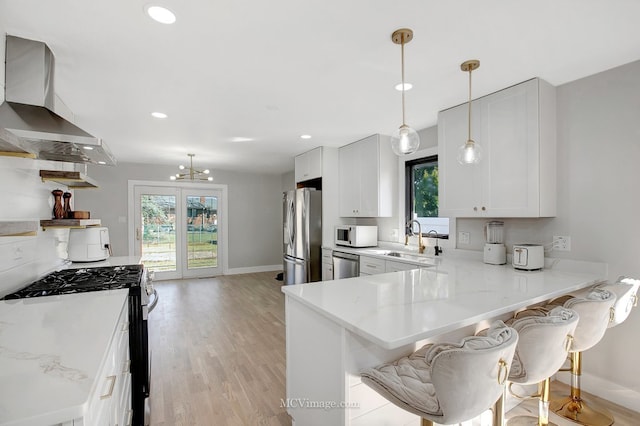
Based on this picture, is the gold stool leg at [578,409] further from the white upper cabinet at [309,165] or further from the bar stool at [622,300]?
the white upper cabinet at [309,165]

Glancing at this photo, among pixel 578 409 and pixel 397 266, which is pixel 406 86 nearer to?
pixel 397 266

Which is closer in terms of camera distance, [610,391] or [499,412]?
[499,412]

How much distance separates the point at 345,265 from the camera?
3.87m

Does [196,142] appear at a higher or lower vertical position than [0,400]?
higher

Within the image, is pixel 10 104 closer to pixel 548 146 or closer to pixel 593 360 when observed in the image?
pixel 548 146

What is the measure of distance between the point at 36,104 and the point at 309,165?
10.9 ft

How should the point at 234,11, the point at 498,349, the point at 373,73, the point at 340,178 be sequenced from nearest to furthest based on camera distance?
the point at 498,349, the point at 234,11, the point at 373,73, the point at 340,178

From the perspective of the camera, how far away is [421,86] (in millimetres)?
2352

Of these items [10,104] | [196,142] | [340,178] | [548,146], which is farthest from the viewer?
[340,178]

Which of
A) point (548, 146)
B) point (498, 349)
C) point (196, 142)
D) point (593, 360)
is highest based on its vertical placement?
point (196, 142)

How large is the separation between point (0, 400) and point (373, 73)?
2334mm

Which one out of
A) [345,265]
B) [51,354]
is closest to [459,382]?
[51,354]

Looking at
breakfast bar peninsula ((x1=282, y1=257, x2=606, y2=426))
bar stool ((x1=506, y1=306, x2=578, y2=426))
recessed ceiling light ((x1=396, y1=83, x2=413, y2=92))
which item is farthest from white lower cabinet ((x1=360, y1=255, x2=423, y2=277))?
recessed ceiling light ((x1=396, y1=83, x2=413, y2=92))

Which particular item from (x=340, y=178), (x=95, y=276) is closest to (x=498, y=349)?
(x=95, y=276)
